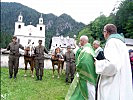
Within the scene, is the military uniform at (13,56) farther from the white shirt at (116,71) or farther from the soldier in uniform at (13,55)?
the white shirt at (116,71)

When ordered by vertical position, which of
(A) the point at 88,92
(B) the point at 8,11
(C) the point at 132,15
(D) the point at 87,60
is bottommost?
→ (A) the point at 88,92

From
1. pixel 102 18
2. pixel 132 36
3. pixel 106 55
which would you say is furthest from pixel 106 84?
pixel 102 18

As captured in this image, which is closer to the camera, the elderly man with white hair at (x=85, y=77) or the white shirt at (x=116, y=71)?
the white shirt at (x=116, y=71)

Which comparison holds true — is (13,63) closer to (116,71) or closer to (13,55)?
(13,55)

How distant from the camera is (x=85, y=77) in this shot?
7.13m

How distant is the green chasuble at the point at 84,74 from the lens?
7.05 metres

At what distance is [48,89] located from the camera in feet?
42.7

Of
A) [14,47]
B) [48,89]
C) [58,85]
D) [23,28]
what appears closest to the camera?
[48,89]

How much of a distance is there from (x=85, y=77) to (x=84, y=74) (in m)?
0.07

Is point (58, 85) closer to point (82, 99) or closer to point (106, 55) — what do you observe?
point (82, 99)

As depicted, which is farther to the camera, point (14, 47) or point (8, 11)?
point (8, 11)

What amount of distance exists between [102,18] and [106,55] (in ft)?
248

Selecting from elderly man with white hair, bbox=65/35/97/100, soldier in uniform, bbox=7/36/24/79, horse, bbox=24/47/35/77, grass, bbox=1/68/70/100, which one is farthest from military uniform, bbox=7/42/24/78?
elderly man with white hair, bbox=65/35/97/100

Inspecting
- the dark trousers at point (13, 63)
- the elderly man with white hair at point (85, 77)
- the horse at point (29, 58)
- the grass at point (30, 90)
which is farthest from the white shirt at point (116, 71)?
the horse at point (29, 58)
